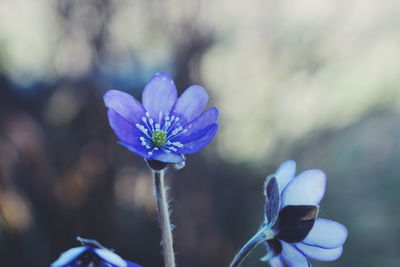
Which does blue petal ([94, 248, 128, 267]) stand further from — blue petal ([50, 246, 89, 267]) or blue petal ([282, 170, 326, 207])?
blue petal ([282, 170, 326, 207])

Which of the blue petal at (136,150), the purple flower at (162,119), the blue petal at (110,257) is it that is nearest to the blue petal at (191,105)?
the purple flower at (162,119)

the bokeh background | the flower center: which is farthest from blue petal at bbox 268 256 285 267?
the bokeh background

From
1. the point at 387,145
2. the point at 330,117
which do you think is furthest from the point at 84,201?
the point at 387,145

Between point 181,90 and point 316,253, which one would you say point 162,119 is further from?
point 181,90

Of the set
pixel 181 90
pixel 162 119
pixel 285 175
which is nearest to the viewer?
pixel 285 175

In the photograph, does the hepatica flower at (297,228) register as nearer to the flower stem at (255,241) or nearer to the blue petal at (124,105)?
the flower stem at (255,241)

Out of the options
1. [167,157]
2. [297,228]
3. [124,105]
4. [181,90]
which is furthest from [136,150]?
[181,90]

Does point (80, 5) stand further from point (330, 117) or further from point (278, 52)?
point (330, 117)
